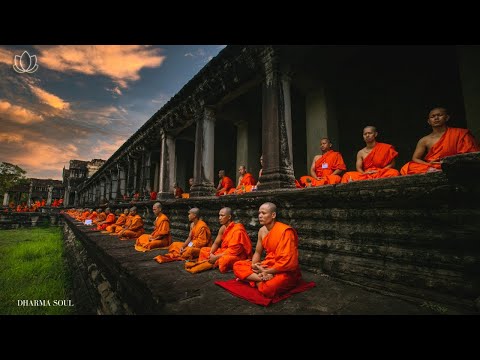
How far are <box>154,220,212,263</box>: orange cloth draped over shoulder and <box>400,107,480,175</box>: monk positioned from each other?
3512 mm

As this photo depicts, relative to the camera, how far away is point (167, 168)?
9844 millimetres

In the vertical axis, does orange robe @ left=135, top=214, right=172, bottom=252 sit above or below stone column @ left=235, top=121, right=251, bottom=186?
below

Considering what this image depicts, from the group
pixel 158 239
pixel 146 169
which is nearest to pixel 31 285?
pixel 158 239

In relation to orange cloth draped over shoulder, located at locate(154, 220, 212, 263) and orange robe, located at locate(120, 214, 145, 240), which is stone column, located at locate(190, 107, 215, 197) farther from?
orange cloth draped over shoulder, located at locate(154, 220, 212, 263)

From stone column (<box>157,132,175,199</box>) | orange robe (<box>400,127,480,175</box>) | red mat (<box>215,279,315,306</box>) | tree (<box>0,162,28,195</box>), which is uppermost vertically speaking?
tree (<box>0,162,28,195</box>)

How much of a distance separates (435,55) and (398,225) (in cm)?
565

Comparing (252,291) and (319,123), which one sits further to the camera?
(319,123)

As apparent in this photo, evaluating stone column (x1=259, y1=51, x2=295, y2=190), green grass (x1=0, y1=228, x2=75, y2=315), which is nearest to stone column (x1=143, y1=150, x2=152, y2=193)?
green grass (x1=0, y1=228, x2=75, y2=315)

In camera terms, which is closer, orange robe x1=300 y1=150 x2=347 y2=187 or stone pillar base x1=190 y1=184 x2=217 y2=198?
orange robe x1=300 y1=150 x2=347 y2=187

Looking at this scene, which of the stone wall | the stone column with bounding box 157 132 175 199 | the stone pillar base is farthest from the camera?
the stone column with bounding box 157 132 175 199

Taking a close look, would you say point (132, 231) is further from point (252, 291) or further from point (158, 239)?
point (252, 291)

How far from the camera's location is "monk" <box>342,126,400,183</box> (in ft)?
11.8

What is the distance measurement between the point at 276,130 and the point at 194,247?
112 inches

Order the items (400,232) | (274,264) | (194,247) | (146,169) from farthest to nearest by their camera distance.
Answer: (146,169), (194,247), (274,264), (400,232)
